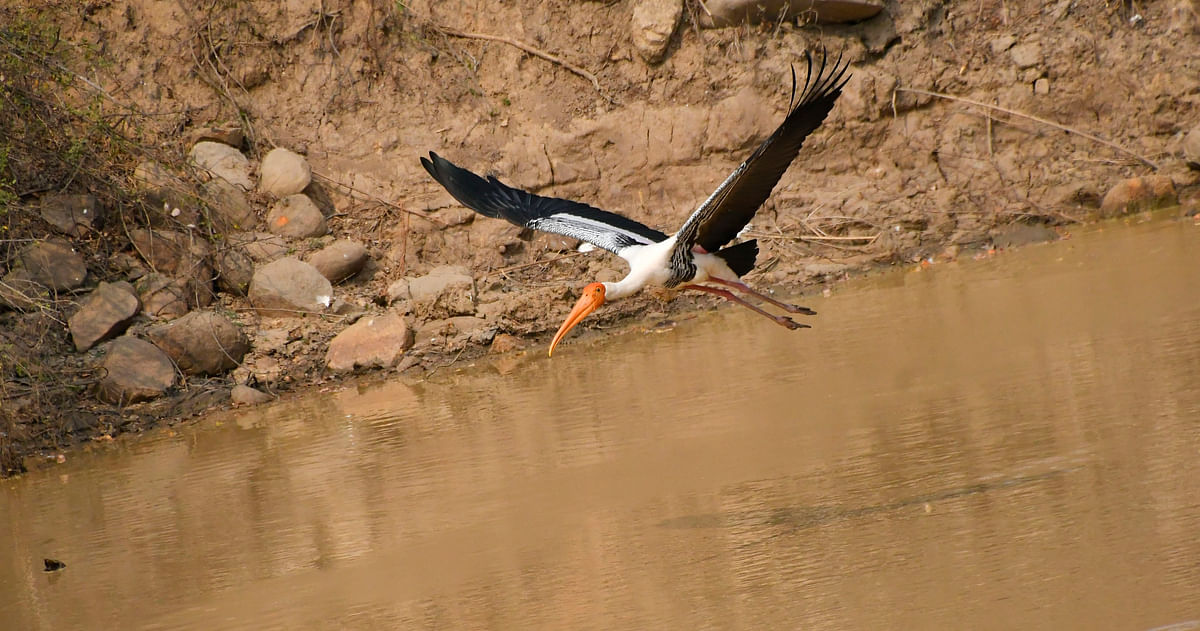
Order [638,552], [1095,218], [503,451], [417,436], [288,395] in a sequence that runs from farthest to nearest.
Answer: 1. [1095,218]
2. [288,395]
3. [417,436]
4. [503,451]
5. [638,552]

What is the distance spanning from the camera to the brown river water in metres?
4.13

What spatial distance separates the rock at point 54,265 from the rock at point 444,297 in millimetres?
2730

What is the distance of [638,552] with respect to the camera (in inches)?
190

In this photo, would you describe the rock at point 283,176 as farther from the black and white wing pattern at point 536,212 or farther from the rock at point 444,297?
the black and white wing pattern at point 536,212

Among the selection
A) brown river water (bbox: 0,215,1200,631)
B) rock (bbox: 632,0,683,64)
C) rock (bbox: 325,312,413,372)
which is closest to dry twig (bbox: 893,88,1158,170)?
rock (bbox: 632,0,683,64)

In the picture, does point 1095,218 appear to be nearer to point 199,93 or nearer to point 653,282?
point 653,282

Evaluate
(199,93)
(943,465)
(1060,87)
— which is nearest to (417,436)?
(943,465)

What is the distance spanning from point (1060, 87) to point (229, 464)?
9.26 metres

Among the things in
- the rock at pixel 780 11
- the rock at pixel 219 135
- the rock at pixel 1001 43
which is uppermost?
the rock at pixel 780 11

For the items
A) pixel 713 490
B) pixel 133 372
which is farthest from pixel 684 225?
pixel 133 372

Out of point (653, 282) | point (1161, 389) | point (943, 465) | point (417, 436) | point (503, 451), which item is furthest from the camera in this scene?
point (417, 436)

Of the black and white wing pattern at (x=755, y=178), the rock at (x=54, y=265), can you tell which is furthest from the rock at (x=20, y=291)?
the black and white wing pattern at (x=755, y=178)

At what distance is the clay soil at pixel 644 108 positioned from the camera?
1134 cm

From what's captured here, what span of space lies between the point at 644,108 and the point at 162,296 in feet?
17.2
